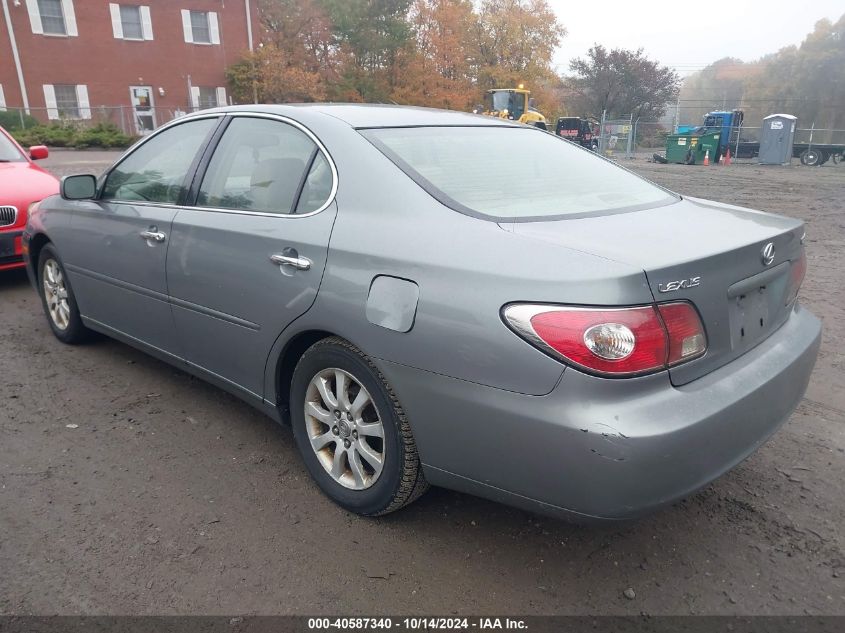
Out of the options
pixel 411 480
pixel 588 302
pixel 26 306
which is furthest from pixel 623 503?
pixel 26 306

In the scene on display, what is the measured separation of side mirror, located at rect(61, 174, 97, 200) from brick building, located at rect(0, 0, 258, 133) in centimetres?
2884

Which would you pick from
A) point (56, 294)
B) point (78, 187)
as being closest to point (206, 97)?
point (56, 294)

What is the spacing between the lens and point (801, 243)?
2.76 meters

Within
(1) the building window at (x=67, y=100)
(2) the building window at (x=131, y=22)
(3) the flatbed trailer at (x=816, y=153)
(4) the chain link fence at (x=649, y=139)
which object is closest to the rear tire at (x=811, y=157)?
(3) the flatbed trailer at (x=816, y=153)

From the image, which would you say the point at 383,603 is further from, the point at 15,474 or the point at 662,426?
the point at 15,474

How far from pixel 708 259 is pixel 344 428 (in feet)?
4.86

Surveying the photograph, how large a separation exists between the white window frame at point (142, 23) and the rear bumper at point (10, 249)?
28713 mm

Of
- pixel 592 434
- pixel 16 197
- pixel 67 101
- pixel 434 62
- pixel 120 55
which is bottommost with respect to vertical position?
pixel 592 434

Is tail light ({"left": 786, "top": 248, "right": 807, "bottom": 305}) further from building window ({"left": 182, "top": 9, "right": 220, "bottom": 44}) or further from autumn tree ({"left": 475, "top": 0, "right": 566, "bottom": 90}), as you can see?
autumn tree ({"left": 475, "top": 0, "right": 566, "bottom": 90})

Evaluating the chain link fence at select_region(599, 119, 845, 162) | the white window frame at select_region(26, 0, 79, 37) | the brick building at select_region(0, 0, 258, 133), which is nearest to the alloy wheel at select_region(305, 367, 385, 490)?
the chain link fence at select_region(599, 119, 845, 162)

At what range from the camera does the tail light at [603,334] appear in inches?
77.4

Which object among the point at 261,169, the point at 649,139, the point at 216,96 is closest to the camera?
the point at 261,169

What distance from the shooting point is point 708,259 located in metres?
2.15

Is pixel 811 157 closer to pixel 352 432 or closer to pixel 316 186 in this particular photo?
pixel 316 186
